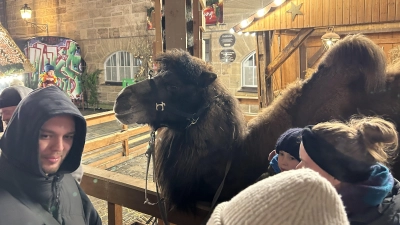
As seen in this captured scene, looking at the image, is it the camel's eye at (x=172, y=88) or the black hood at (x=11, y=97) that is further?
the black hood at (x=11, y=97)

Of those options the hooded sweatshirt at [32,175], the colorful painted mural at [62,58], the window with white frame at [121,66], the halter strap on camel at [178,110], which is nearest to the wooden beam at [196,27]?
the halter strap on camel at [178,110]

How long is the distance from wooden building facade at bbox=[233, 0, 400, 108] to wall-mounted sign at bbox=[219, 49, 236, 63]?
125 inches

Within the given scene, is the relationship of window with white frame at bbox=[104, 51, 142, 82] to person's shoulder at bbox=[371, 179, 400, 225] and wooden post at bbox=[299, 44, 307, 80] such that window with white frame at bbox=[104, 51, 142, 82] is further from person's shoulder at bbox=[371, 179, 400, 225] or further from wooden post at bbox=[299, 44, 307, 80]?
person's shoulder at bbox=[371, 179, 400, 225]

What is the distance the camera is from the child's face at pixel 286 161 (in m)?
1.11

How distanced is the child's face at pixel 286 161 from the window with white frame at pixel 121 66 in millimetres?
9888

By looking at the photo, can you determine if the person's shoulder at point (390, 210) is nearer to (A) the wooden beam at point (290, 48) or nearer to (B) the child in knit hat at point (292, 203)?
(B) the child in knit hat at point (292, 203)

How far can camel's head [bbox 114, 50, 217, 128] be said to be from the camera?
62.9 inches

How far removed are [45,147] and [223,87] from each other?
88 centimetres

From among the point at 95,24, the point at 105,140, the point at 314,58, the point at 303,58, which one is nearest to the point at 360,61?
the point at 105,140

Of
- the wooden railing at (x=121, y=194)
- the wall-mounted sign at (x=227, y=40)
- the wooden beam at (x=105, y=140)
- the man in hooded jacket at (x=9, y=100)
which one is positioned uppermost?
the wall-mounted sign at (x=227, y=40)

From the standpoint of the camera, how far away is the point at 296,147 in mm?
1107

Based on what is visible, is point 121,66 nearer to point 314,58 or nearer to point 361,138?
point 314,58

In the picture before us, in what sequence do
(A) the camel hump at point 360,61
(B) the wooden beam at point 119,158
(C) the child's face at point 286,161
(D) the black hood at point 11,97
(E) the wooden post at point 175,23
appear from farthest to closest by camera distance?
(B) the wooden beam at point 119,158 < (D) the black hood at point 11,97 < (E) the wooden post at point 175,23 < (A) the camel hump at point 360,61 < (C) the child's face at point 286,161

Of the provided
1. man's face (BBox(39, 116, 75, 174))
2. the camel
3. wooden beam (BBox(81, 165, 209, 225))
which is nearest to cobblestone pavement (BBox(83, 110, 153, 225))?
wooden beam (BBox(81, 165, 209, 225))
